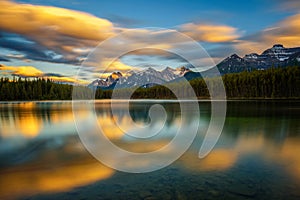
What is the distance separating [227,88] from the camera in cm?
11962

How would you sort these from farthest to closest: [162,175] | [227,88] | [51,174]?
[227,88] → [51,174] → [162,175]

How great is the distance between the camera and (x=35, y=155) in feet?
42.5

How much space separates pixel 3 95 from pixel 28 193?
157276 millimetres

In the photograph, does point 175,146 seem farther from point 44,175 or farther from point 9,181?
point 9,181

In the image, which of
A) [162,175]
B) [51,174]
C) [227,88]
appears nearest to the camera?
[162,175]

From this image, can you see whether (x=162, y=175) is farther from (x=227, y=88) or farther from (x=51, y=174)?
(x=227, y=88)

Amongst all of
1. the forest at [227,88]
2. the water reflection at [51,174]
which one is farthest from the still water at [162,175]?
the forest at [227,88]

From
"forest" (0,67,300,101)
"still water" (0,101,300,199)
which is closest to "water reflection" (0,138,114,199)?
"still water" (0,101,300,199)

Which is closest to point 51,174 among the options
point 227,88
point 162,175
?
point 162,175

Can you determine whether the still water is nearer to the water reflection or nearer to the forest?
the water reflection

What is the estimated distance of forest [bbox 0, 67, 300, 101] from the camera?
95.1 meters

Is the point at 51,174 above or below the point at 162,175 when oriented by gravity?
above

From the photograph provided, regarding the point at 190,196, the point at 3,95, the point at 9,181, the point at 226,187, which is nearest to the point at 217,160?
the point at 226,187

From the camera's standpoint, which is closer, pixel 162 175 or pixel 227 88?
pixel 162 175
